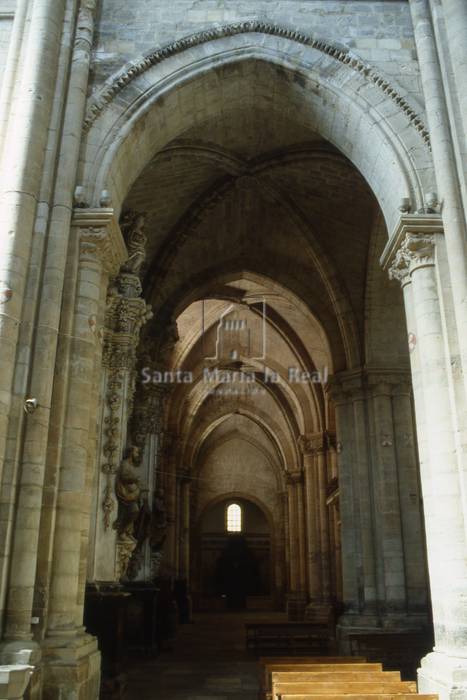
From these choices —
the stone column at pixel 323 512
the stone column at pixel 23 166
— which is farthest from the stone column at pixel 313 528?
the stone column at pixel 23 166

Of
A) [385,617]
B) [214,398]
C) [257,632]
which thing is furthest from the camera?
[214,398]

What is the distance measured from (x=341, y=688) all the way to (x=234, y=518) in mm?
27166

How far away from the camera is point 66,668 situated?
19.1 ft

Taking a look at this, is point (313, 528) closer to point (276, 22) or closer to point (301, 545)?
point (301, 545)

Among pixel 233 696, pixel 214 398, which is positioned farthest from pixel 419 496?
pixel 214 398

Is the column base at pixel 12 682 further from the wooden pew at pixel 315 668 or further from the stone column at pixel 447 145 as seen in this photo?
the stone column at pixel 447 145

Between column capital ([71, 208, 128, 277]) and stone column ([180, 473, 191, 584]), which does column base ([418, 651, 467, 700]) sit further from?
stone column ([180, 473, 191, 584])

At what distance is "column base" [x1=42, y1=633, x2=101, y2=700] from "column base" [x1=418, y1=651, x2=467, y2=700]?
124 inches

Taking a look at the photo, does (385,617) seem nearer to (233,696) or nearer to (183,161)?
(233,696)

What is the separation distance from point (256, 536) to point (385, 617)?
2083 centimetres

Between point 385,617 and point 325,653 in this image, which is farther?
point 325,653

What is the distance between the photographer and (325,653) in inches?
483

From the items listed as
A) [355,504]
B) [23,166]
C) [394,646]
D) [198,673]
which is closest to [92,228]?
[23,166]

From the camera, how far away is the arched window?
105ft
